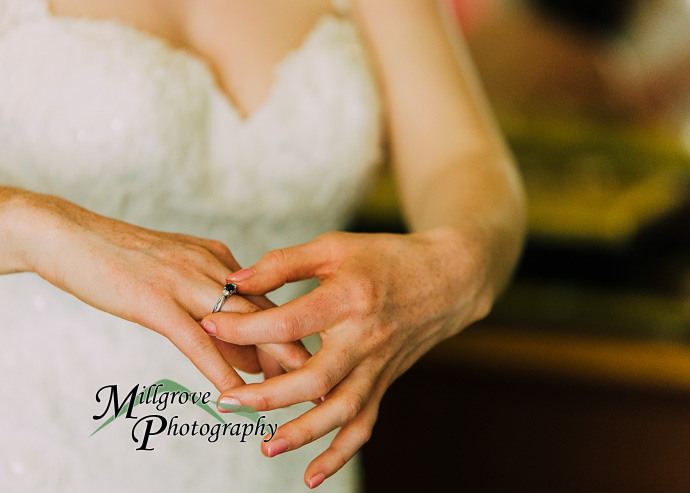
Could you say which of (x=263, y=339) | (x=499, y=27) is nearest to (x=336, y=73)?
(x=263, y=339)

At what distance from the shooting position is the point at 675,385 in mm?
1626

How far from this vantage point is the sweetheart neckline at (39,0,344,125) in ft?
2.10

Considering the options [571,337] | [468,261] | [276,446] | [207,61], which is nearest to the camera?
[276,446]

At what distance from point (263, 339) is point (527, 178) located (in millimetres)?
1608

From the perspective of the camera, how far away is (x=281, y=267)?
482 mm

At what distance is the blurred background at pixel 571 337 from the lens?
1.61m

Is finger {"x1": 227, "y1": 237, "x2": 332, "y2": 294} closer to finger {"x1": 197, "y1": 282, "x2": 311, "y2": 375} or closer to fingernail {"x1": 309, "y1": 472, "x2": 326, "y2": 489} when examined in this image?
finger {"x1": 197, "y1": 282, "x2": 311, "y2": 375}

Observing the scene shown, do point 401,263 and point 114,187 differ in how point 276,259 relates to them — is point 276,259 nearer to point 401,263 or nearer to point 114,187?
point 401,263

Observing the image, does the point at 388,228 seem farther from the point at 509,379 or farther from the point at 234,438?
the point at 234,438

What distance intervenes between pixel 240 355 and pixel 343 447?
0.11 m

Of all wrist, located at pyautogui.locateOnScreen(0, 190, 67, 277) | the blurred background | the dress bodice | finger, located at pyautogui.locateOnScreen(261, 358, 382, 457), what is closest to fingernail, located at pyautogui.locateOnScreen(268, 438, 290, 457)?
finger, located at pyautogui.locateOnScreen(261, 358, 382, 457)

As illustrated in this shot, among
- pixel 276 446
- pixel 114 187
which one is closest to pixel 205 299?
pixel 276 446

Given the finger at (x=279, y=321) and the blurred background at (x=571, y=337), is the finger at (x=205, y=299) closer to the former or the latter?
the finger at (x=279, y=321)

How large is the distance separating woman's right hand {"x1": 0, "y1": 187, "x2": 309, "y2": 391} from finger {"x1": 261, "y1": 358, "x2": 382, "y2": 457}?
0.04 meters
